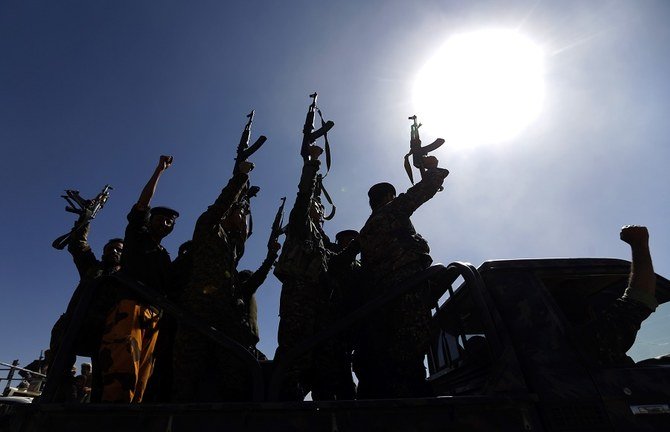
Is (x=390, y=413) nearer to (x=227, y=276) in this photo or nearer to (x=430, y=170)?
(x=227, y=276)

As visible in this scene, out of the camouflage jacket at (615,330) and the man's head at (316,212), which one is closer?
the camouflage jacket at (615,330)

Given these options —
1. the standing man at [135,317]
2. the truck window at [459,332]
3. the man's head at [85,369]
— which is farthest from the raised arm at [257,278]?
the man's head at [85,369]

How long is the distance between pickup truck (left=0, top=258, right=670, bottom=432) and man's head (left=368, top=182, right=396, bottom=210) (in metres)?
1.92

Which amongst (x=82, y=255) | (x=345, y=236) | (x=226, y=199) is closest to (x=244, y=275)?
(x=345, y=236)

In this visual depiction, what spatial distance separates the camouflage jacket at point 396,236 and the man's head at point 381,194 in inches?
18.1

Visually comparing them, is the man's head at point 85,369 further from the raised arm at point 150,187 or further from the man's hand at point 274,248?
the raised arm at point 150,187

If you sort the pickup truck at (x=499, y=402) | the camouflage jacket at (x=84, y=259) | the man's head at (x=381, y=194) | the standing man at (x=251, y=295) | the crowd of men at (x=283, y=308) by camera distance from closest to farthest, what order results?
the pickup truck at (x=499, y=402) → the crowd of men at (x=283, y=308) → the standing man at (x=251, y=295) → the man's head at (x=381, y=194) → the camouflage jacket at (x=84, y=259)

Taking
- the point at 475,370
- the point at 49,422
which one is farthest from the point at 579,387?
the point at 49,422

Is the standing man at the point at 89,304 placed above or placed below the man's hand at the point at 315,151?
below

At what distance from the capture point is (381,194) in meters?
4.02

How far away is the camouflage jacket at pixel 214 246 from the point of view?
10.5 ft

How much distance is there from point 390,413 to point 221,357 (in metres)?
1.96

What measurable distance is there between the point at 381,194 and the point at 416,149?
89 cm

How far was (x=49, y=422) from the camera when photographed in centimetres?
161
